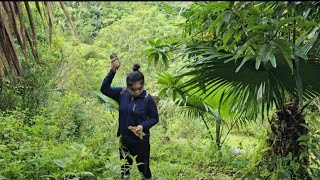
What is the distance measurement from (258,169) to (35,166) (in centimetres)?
233

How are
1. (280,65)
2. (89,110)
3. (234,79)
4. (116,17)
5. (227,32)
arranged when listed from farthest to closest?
(116,17)
(89,110)
(234,79)
(280,65)
(227,32)

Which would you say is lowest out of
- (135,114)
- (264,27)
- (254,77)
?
(135,114)

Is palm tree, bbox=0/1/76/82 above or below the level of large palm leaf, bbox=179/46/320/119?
above

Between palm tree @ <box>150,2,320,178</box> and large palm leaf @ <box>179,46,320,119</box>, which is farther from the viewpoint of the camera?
large palm leaf @ <box>179,46,320,119</box>

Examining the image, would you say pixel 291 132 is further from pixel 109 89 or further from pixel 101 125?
pixel 101 125

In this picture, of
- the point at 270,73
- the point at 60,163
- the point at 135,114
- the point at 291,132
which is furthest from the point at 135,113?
the point at 291,132

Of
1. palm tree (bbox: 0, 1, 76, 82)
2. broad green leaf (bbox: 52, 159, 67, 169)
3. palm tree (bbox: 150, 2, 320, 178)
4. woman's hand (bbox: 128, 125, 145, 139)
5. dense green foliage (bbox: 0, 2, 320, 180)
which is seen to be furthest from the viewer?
woman's hand (bbox: 128, 125, 145, 139)

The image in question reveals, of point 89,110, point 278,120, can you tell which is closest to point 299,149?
point 278,120

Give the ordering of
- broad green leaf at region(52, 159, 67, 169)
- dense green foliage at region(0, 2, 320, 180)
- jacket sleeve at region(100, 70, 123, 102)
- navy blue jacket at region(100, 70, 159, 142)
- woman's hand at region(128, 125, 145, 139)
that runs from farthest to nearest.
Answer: jacket sleeve at region(100, 70, 123, 102)
navy blue jacket at region(100, 70, 159, 142)
woman's hand at region(128, 125, 145, 139)
dense green foliage at region(0, 2, 320, 180)
broad green leaf at region(52, 159, 67, 169)

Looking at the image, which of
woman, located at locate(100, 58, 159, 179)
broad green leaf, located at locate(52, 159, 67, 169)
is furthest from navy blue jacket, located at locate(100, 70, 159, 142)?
broad green leaf, located at locate(52, 159, 67, 169)

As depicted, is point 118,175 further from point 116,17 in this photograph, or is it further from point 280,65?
point 116,17

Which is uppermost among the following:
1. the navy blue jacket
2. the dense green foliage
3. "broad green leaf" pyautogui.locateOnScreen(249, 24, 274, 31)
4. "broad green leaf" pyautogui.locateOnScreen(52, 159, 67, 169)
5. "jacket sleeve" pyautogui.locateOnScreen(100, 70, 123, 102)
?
"broad green leaf" pyautogui.locateOnScreen(249, 24, 274, 31)

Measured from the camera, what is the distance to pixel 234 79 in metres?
4.25

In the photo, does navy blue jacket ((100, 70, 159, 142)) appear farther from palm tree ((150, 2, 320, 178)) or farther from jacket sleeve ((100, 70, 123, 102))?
palm tree ((150, 2, 320, 178))
